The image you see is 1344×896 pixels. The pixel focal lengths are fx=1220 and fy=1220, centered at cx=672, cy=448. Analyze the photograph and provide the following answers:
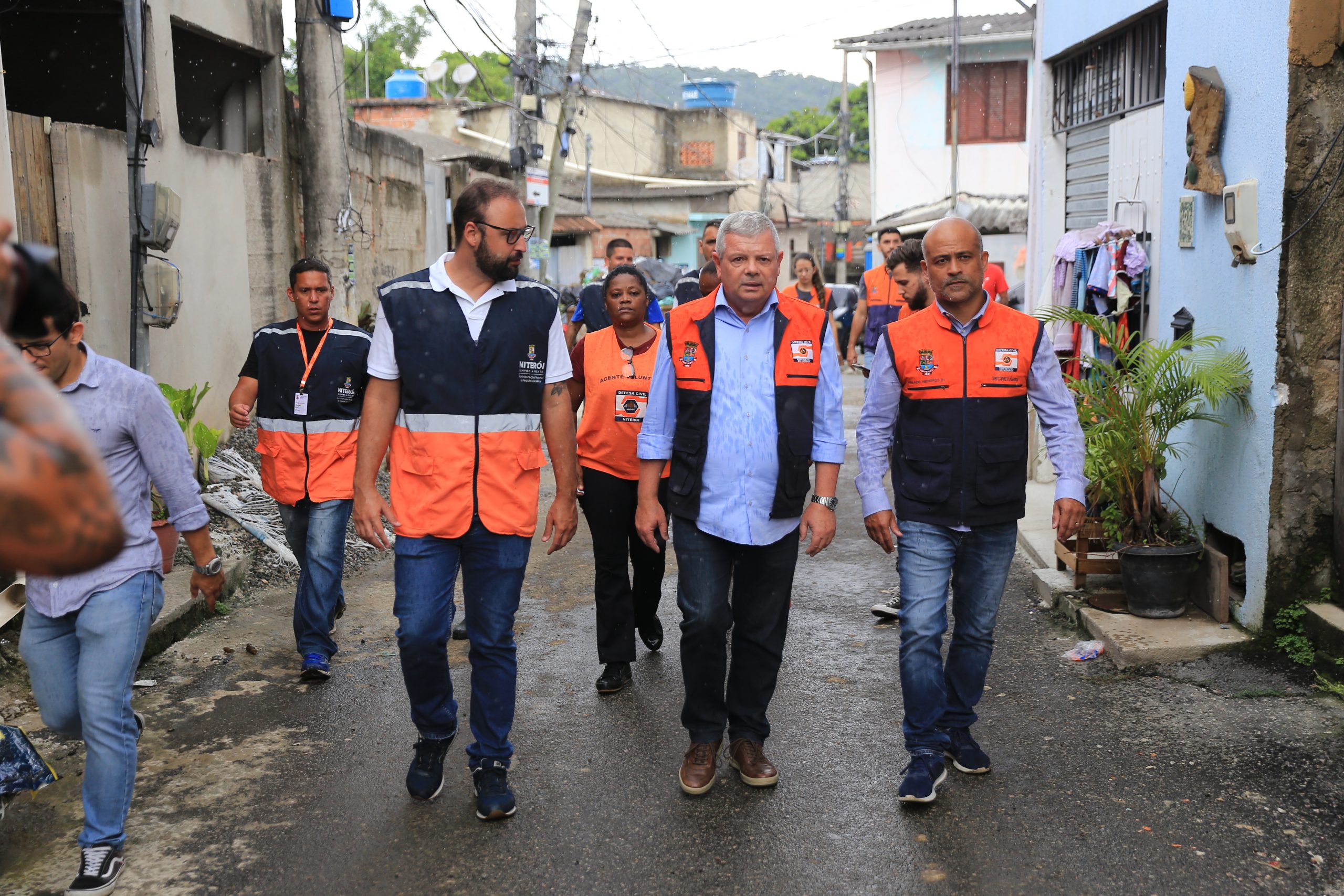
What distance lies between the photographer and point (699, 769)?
4.43 metres

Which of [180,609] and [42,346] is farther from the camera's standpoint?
[180,609]

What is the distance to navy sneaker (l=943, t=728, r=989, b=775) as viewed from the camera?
14.9 ft

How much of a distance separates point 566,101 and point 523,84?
1.86m

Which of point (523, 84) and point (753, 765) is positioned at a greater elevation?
point (523, 84)

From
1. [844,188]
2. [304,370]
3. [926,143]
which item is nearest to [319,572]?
[304,370]

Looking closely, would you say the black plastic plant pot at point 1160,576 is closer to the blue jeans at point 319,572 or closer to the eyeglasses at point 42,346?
the blue jeans at point 319,572

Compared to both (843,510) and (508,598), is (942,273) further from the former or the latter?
(843,510)

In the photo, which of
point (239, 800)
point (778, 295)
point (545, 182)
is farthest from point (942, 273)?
point (545, 182)

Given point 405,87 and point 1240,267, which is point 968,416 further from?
point 405,87

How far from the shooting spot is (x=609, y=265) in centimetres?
977

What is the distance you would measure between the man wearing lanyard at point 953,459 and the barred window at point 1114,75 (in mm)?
4056

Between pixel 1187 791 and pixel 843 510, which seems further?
pixel 843 510

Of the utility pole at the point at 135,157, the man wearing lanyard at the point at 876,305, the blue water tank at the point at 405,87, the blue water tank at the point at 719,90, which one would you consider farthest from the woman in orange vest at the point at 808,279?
the blue water tank at the point at 719,90

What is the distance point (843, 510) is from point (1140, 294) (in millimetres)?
3059
